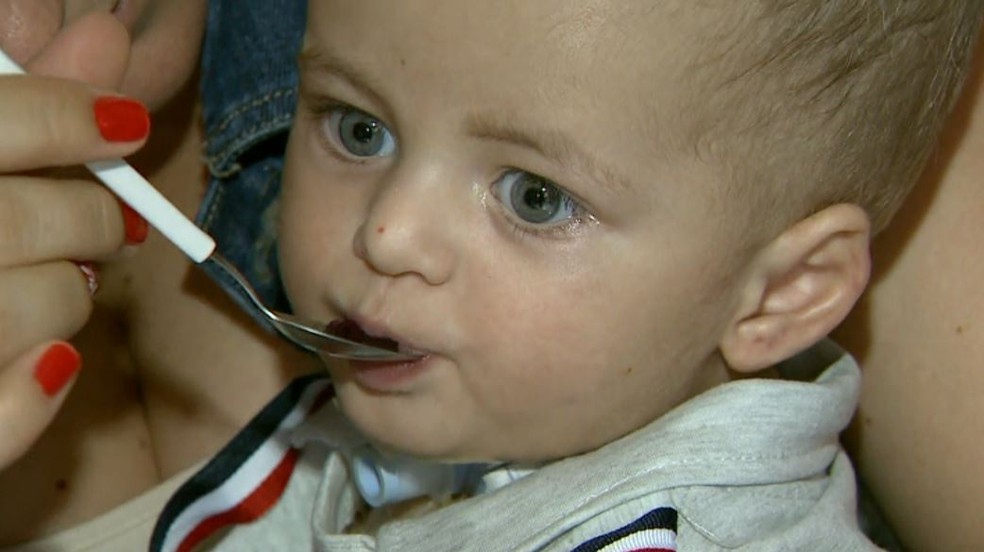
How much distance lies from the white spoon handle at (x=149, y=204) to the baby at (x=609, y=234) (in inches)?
4.7

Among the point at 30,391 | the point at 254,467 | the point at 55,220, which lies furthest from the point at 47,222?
the point at 254,467

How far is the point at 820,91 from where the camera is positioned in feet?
3.19

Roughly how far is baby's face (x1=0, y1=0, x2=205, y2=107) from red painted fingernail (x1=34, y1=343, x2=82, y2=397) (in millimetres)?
214

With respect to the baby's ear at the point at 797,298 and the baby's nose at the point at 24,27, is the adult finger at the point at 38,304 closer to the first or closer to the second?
the baby's nose at the point at 24,27

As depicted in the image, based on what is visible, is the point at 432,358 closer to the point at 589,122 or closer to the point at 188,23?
the point at 589,122

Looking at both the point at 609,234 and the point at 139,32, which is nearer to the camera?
the point at 609,234

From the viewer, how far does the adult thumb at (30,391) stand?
0.86 m

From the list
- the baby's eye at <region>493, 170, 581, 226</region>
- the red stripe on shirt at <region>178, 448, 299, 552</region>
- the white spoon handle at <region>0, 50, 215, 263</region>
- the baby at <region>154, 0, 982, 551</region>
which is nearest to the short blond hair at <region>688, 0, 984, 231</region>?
the baby at <region>154, 0, 982, 551</region>

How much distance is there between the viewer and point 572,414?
1051 mm

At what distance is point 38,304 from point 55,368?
49 millimetres

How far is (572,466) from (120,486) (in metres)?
0.54

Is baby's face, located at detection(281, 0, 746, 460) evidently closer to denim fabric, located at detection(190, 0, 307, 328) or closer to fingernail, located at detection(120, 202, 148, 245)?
fingernail, located at detection(120, 202, 148, 245)

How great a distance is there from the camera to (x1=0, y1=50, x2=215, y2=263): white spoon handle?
0.91 metres

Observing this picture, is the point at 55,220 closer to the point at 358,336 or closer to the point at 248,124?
the point at 358,336
